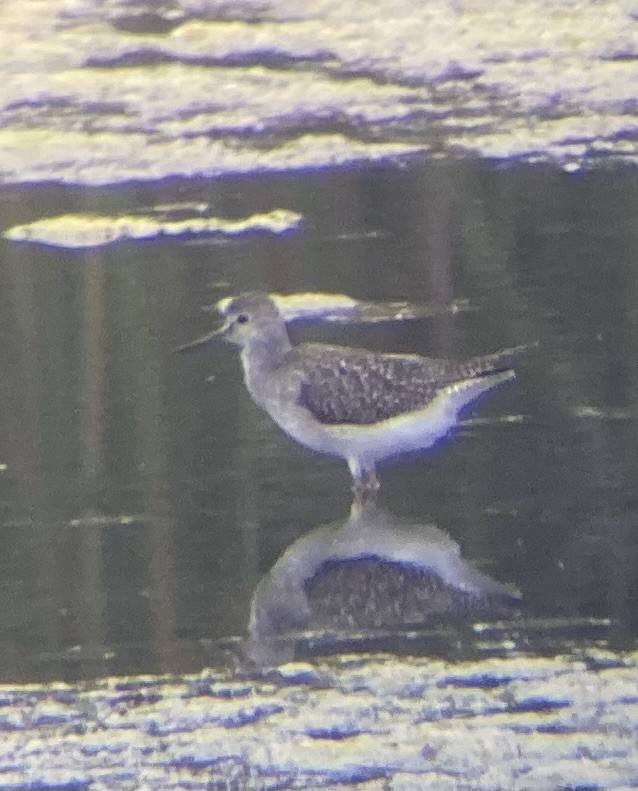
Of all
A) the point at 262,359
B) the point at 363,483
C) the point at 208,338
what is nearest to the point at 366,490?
the point at 363,483

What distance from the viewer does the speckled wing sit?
6.13m

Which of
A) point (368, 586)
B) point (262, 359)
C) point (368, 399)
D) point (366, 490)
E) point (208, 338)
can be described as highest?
point (208, 338)

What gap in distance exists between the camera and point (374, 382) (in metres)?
6.20

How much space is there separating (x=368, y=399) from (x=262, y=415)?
634 millimetres

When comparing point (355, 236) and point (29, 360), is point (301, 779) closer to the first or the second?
point (29, 360)

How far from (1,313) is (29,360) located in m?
0.54

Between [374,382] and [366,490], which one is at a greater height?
[374,382]

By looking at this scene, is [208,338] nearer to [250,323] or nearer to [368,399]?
[250,323]

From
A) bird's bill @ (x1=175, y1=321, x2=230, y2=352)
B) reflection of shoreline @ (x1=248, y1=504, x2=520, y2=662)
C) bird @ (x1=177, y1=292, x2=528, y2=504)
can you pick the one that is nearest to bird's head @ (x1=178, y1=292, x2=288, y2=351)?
bird's bill @ (x1=175, y1=321, x2=230, y2=352)

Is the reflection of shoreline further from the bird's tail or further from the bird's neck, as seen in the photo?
the bird's neck

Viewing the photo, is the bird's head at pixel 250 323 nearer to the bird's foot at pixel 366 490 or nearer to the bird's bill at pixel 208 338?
the bird's bill at pixel 208 338

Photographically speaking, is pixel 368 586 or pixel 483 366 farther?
pixel 483 366

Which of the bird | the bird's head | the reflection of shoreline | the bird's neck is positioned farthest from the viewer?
the bird's head

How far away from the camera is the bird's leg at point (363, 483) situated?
19.4 feet
